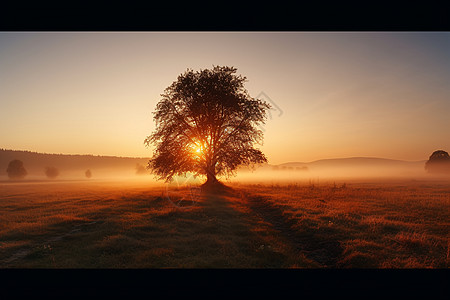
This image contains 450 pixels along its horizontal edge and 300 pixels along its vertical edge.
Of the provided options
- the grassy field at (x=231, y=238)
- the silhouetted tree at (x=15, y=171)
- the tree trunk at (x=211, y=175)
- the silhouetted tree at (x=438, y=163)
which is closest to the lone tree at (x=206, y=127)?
the tree trunk at (x=211, y=175)

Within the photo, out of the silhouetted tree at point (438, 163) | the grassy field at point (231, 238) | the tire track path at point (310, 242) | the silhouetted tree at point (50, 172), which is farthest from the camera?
→ the silhouetted tree at point (50, 172)

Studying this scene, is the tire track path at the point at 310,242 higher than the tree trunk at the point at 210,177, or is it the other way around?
the tree trunk at the point at 210,177

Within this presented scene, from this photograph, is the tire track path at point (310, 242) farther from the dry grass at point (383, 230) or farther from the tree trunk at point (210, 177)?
the tree trunk at point (210, 177)

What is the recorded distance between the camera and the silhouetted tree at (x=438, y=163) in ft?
211

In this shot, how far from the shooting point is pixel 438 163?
225ft

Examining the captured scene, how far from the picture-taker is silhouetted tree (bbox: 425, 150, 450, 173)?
211 ft

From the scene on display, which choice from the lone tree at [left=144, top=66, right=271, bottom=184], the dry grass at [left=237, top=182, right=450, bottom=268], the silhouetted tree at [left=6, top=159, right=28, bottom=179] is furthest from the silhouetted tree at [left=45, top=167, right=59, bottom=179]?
the dry grass at [left=237, top=182, right=450, bottom=268]

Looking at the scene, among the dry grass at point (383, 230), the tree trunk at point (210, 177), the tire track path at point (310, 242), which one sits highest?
the tree trunk at point (210, 177)

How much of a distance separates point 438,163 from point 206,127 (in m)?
74.4

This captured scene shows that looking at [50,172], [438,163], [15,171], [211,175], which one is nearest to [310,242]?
[211,175]

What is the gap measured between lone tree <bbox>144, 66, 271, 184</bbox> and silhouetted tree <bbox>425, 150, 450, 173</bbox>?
206ft

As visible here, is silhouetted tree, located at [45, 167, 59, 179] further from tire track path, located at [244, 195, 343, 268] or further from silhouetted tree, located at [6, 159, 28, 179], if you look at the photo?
tire track path, located at [244, 195, 343, 268]

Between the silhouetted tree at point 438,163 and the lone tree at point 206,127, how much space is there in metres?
62.7
